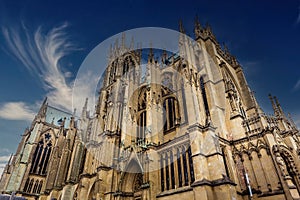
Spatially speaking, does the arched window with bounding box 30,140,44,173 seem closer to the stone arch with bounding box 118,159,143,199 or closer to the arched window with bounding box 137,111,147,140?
the arched window with bounding box 137,111,147,140

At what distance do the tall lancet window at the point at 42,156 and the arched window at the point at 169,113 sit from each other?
30.6 meters

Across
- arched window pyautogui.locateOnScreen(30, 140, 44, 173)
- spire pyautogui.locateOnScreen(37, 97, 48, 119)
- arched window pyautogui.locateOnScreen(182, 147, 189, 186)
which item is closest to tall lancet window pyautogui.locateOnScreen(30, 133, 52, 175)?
arched window pyautogui.locateOnScreen(30, 140, 44, 173)

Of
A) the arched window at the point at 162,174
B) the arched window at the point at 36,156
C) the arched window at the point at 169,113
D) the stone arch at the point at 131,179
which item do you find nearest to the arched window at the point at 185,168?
the arched window at the point at 162,174

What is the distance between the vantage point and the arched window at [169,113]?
2073 centimetres

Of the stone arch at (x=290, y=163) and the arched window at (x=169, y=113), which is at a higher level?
the arched window at (x=169, y=113)

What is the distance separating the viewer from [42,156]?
40.8m

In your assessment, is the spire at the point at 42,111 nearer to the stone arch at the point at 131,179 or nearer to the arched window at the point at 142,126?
the arched window at the point at 142,126

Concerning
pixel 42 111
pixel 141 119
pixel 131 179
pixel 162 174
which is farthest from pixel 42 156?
pixel 162 174

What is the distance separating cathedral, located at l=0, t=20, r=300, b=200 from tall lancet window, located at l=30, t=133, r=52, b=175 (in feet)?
16.5

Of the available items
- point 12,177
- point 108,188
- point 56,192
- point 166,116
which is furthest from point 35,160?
point 166,116

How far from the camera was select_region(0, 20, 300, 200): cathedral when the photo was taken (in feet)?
45.1

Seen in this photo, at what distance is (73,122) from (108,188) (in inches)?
828

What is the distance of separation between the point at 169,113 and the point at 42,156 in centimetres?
3207

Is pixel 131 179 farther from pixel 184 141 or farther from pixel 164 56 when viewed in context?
pixel 164 56
